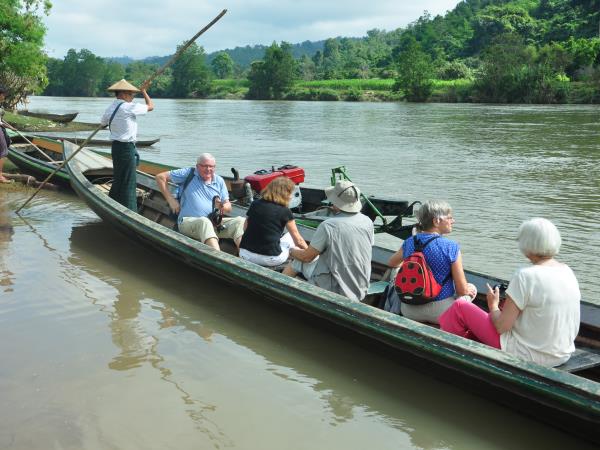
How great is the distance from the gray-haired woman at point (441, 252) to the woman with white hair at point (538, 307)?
0.41 m

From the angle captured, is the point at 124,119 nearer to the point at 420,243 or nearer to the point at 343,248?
the point at 343,248

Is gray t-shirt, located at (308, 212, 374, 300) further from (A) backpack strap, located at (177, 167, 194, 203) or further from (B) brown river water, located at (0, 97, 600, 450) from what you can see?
(A) backpack strap, located at (177, 167, 194, 203)

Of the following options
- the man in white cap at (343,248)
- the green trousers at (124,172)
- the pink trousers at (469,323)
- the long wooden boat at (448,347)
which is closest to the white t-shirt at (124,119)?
the green trousers at (124,172)

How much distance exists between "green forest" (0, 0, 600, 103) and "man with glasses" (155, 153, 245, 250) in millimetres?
Answer: 25174

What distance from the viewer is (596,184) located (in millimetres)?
13844

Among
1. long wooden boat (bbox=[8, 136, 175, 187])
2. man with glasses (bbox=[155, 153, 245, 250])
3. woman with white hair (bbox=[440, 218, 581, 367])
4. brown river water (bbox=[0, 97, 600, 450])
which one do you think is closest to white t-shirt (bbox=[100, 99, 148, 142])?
man with glasses (bbox=[155, 153, 245, 250])

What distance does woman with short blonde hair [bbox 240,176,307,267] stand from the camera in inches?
217

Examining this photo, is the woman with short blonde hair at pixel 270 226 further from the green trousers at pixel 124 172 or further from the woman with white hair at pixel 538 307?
the green trousers at pixel 124 172

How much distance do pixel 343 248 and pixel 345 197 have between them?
0.38m

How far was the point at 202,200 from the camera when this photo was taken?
6887 millimetres

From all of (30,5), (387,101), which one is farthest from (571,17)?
(30,5)

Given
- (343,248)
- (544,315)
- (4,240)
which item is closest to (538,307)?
(544,315)

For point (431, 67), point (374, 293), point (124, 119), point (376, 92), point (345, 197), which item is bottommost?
point (374, 293)

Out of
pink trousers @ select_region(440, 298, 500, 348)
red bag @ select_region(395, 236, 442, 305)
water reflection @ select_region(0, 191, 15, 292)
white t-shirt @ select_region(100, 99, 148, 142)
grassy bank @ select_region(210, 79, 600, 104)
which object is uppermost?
grassy bank @ select_region(210, 79, 600, 104)
